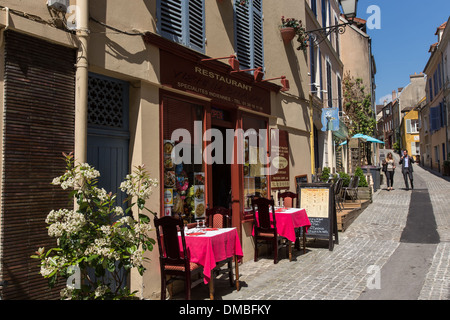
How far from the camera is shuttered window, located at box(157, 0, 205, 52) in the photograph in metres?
5.48

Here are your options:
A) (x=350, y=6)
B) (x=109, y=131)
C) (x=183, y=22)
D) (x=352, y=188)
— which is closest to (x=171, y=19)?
(x=183, y=22)

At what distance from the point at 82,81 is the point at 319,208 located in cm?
566

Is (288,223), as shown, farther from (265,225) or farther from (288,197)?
(288,197)

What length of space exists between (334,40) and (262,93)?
10572 mm

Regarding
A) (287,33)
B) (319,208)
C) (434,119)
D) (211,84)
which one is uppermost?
(434,119)

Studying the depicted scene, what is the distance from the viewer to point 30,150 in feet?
11.8

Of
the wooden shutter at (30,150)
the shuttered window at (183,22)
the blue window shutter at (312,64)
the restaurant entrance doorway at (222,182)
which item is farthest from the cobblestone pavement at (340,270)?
the blue window shutter at (312,64)

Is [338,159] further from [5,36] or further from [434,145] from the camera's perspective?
[434,145]

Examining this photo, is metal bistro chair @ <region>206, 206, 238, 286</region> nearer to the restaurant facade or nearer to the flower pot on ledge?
the restaurant facade

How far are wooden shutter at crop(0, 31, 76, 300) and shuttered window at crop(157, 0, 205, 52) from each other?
76.9 inches

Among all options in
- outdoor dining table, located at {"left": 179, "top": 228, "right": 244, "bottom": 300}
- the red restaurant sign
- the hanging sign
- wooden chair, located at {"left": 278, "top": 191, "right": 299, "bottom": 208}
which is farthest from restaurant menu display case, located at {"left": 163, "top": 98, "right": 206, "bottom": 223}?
the hanging sign

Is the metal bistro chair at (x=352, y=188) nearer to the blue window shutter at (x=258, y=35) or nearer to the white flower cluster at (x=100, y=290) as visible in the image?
the blue window shutter at (x=258, y=35)

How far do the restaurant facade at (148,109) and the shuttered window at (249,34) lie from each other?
3cm

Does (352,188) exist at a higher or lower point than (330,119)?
lower
